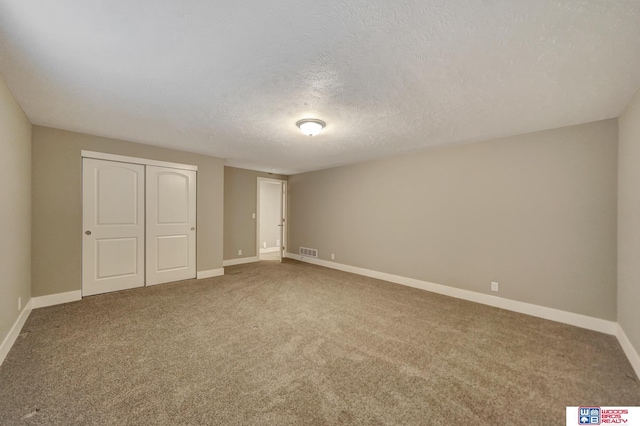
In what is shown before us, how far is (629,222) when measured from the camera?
7.95 feet

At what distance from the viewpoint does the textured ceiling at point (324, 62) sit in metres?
1.42

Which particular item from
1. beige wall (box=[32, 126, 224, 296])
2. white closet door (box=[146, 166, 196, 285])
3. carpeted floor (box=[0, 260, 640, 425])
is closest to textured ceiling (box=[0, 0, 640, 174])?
beige wall (box=[32, 126, 224, 296])

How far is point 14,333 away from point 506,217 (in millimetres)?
5943

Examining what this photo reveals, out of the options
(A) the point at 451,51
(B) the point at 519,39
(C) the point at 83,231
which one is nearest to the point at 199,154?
(C) the point at 83,231

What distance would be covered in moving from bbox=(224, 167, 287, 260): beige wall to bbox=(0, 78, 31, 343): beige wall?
3.26m

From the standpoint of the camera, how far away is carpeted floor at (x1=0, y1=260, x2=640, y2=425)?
1625mm

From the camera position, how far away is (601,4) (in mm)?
1326

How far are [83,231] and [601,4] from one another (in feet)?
18.9

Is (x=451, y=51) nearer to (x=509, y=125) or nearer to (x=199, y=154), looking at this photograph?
(x=509, y=125)

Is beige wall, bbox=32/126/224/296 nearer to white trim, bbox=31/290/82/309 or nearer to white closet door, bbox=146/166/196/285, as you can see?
white trim, bbox=31/290/82/309

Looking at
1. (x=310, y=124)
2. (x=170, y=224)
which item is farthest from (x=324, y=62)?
(x=170, y=224)

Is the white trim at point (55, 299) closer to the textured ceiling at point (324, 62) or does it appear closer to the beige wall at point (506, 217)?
the textured ceiling at point (324, 62)

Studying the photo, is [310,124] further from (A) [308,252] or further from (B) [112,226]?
(A) [308,252]

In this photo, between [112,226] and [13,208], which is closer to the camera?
[13,208]
